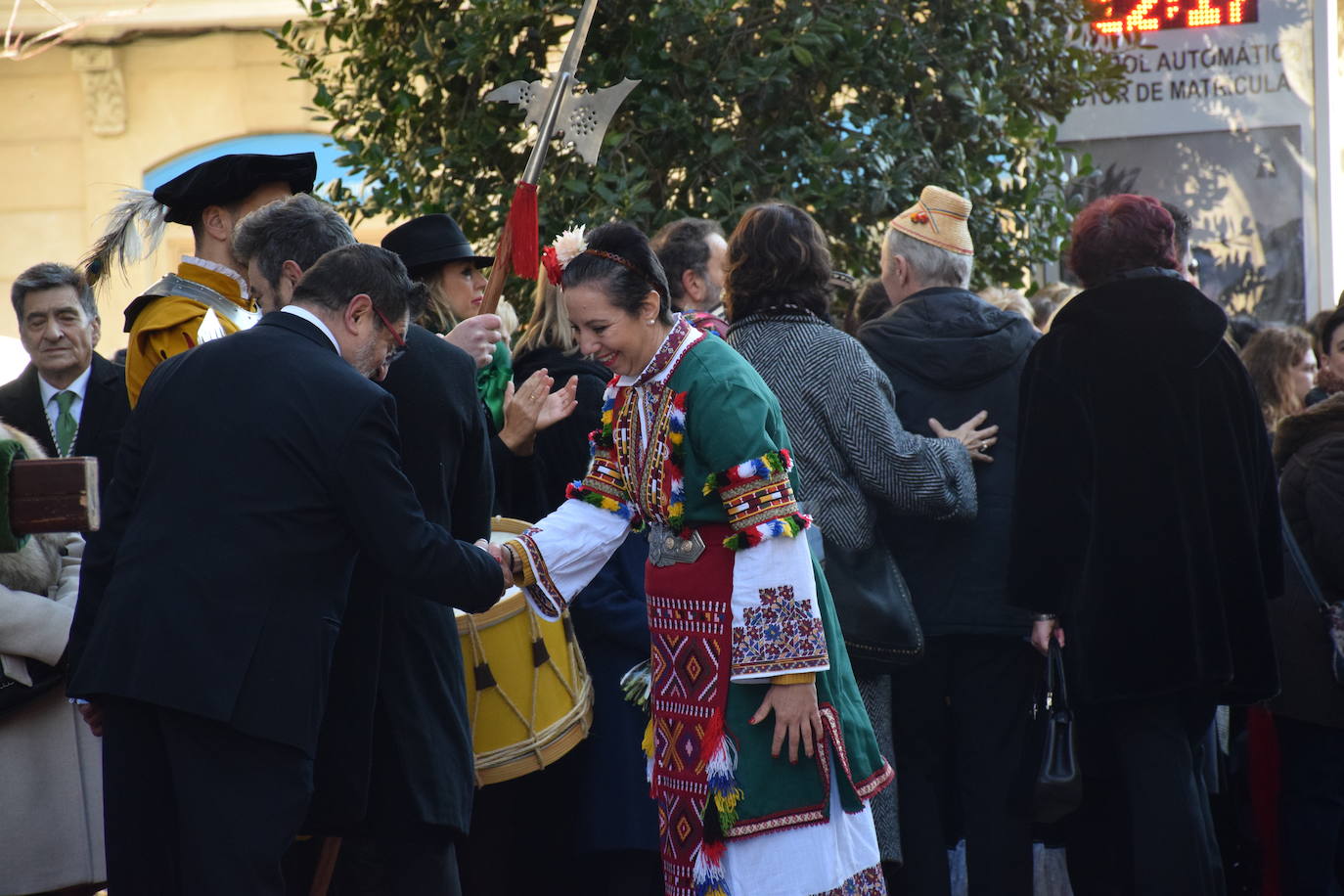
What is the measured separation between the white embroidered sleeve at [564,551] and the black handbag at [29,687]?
1.55 meters

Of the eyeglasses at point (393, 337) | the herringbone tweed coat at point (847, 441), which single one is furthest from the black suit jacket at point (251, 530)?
the herringbone tweed coat at point (847, 441)

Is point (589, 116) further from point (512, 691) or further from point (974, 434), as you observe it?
point (512, 691)

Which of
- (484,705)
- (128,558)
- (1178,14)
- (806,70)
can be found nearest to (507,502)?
(484,705)

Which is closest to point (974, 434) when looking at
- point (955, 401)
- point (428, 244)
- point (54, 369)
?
point (955, 401)

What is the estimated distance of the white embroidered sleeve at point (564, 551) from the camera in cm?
376

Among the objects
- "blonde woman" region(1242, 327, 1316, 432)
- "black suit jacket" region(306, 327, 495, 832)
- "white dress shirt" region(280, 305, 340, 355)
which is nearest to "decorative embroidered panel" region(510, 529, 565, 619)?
"black suit jacket" region(306, 327, 495, 832)

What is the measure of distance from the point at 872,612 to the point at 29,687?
2.33 metres

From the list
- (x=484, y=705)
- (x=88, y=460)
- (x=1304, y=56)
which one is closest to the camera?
(x=88, y=460)

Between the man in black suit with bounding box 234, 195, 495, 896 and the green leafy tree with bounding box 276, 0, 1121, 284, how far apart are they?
2.27 metres

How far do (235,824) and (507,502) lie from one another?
1.82 meters

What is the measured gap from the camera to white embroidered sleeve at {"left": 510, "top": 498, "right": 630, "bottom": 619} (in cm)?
376

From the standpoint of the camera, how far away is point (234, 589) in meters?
2.93

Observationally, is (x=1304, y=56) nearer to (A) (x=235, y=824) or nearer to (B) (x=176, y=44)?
(A) (x=235, y=824)

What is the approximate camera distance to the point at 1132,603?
4.24 m
